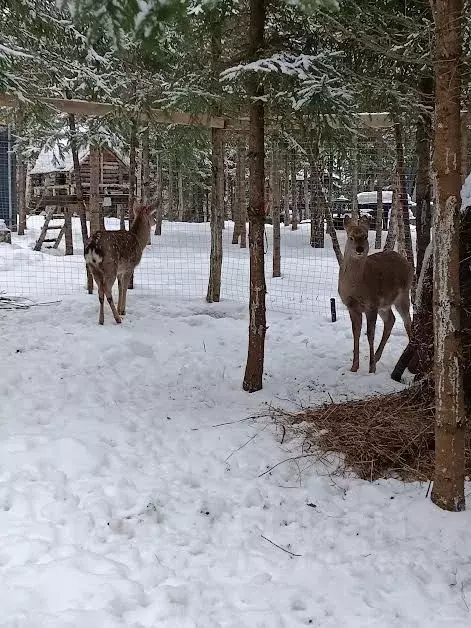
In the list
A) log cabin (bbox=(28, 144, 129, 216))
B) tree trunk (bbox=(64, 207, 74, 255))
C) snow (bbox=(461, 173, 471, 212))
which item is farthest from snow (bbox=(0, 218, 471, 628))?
log cabin (bbox=(28, 144, 129, 216))

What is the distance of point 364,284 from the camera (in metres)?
7.05

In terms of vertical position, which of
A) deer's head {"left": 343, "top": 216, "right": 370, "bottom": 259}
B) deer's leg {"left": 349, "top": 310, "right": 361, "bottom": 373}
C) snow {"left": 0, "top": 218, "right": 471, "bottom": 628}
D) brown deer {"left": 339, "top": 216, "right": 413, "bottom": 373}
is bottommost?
snow {"left": 0, "top": 218, "right": 471, "bottom": 628}

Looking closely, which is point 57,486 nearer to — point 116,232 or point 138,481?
point 138,481

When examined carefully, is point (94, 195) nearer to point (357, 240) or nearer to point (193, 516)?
point (357, 240)

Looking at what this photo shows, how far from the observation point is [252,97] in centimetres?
533

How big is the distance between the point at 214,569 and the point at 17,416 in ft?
8.55

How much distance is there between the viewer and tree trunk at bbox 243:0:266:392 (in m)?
5.52

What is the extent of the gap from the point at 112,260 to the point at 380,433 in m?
5.68

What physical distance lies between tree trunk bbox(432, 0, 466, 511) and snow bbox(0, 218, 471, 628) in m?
0.28

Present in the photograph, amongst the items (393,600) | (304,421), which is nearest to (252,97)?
(304,421)

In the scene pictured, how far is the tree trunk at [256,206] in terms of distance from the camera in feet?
18.1

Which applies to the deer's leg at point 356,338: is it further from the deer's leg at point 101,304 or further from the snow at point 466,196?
the deer's leg at point 101,304

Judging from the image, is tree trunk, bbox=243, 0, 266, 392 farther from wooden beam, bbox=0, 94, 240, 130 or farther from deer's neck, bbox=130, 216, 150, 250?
deer's neck, bbox=130, 216, 150, 250

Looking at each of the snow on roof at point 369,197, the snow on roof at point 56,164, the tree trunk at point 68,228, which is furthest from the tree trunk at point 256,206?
the snow on roof at point 369,197
